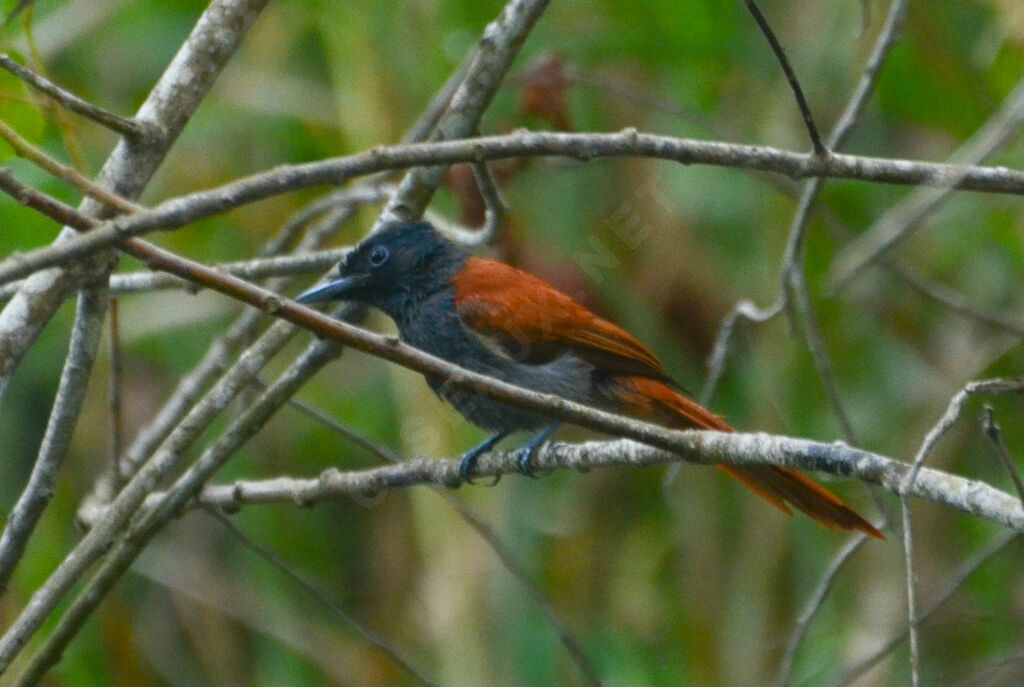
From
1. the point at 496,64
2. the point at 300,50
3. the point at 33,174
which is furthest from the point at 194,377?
the point at 300,50

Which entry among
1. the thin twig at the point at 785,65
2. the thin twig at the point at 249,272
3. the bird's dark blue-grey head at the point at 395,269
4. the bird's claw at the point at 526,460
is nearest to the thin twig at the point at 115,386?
the thin twig at the point at 249,272

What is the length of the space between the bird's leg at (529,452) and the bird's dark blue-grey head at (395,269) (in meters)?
0.69

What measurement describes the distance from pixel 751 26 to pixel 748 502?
2.13 m

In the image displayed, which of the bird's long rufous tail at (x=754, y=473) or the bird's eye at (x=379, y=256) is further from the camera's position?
the bird's eye at (x=379, y=256)

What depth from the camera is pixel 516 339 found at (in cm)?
412

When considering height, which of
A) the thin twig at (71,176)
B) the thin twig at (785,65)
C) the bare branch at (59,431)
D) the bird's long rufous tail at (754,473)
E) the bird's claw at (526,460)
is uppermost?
the thin twig at (785,65)

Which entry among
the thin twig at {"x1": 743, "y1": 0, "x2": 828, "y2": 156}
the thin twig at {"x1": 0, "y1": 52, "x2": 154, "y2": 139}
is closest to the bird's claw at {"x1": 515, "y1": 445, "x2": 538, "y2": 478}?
the thin twig at {"x1": 743, "y1": 0, "x2": 828, "y2": 156}

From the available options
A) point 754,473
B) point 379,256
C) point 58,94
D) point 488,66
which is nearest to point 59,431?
point 58,94

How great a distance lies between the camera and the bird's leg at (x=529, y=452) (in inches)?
137

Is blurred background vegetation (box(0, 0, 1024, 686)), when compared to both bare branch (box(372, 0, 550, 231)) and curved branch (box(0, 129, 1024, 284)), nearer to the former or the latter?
bare branch (box(372, 0, 550, 231))

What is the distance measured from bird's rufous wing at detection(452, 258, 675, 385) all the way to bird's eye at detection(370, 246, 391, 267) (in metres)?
0.31

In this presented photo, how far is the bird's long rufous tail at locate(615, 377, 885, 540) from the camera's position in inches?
132

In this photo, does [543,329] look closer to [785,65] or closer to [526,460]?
[526,460]

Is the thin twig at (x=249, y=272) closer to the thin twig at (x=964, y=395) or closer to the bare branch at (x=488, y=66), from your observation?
the bare branch at (x=488, y=66)
